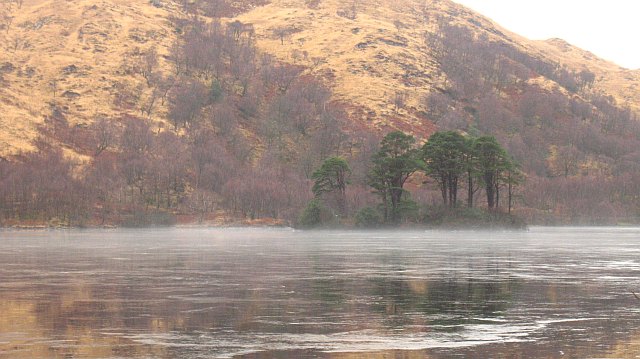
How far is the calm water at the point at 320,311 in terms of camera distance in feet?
60.1

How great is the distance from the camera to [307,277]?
122 ft

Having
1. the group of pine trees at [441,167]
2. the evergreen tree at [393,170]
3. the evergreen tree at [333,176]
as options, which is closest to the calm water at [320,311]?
the group of pine trees at [441,167]

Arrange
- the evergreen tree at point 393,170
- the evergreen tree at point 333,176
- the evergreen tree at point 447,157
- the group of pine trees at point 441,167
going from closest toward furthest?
the evergreen tree at point 447,157
the group of pine trees at point 441,167
the evergreen tree at point 393,170
the evergreen tree at point 333,176

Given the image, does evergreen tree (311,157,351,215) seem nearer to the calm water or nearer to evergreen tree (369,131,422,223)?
evergreen tree (369,131,422,223)

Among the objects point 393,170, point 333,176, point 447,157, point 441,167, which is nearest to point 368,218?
point 393,170

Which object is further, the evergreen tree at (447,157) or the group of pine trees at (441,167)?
the group of pine trees at (441,167)

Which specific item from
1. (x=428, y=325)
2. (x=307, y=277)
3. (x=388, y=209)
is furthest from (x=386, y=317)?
(x=388, y=209)

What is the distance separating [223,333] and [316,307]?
5.99m

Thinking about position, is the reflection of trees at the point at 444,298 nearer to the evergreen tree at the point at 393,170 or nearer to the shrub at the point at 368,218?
the evergreen tree at the point at 393,170

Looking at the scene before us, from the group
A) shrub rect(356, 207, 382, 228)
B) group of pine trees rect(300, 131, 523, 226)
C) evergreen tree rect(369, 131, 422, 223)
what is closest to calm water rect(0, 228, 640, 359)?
A: group of pine trees rect(300, 131, 523, 226)

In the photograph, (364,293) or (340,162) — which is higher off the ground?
(340,162)

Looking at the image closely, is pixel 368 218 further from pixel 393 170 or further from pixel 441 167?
pixel 441 167

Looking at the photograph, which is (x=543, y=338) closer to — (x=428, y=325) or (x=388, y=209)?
(x=428, y=325)

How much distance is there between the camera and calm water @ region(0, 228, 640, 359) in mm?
18312
